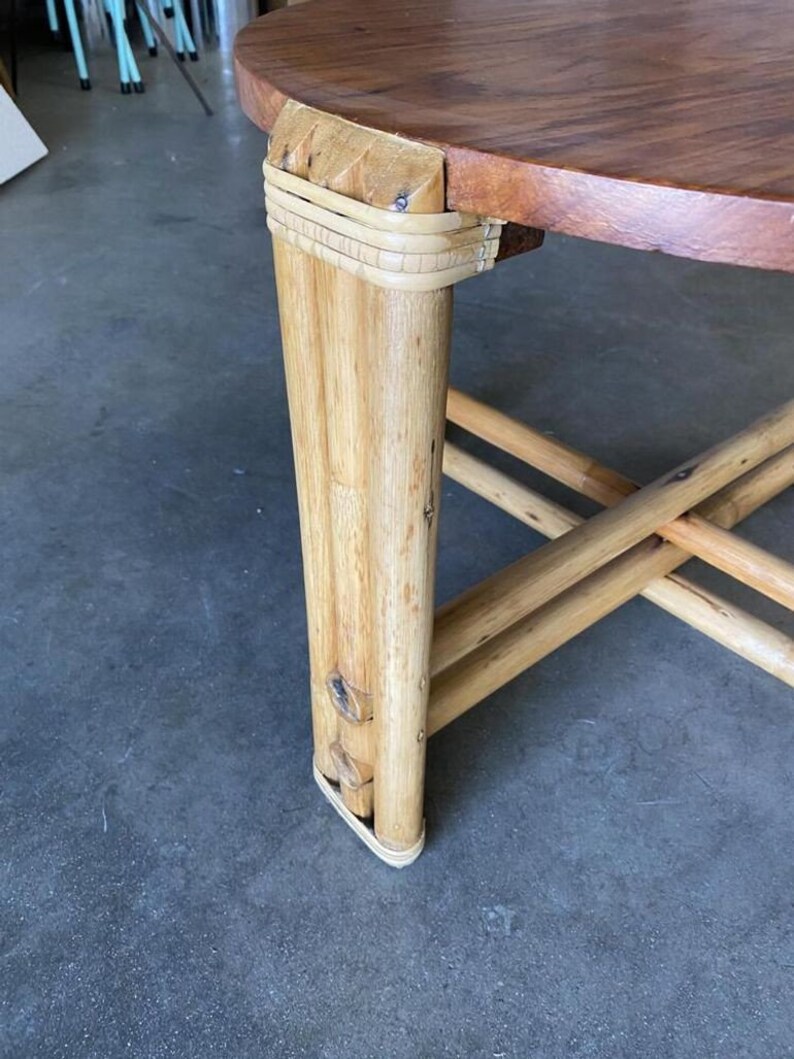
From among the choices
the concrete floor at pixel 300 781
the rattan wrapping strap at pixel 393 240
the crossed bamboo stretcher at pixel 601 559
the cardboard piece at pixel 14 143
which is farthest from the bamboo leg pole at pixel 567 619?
the cardboard piece at pixel 14 143

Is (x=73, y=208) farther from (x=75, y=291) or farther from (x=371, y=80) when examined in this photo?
(x=371, y=80)

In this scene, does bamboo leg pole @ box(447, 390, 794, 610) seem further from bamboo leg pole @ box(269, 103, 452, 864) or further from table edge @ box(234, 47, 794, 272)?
table edge @ box(234, 47, 794, 272)

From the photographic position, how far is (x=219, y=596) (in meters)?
1.44

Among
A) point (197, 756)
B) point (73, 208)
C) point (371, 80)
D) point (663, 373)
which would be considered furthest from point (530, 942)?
point (73, 208)

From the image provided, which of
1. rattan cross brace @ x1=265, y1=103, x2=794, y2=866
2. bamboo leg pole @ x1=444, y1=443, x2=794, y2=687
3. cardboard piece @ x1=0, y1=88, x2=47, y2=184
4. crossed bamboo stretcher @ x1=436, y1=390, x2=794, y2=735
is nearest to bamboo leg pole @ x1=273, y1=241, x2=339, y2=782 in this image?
rattan cross brace @ x1=265, y1=103, x2=794, y2=866

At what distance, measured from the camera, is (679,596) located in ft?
4.36

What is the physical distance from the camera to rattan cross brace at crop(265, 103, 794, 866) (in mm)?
686

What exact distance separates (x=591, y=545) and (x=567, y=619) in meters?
0.10

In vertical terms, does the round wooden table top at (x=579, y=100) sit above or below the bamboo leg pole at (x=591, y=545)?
above

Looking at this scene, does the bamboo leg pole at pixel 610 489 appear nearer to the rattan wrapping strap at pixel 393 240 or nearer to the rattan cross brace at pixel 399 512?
the rattan cross brace at pixel 399 512

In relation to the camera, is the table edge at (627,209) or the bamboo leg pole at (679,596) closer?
the table edge at (627,209)

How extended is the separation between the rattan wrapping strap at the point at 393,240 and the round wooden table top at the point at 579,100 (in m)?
0.03

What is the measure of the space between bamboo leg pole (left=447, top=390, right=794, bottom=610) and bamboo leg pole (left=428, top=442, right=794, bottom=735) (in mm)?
51

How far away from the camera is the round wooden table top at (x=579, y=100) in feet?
1.86
